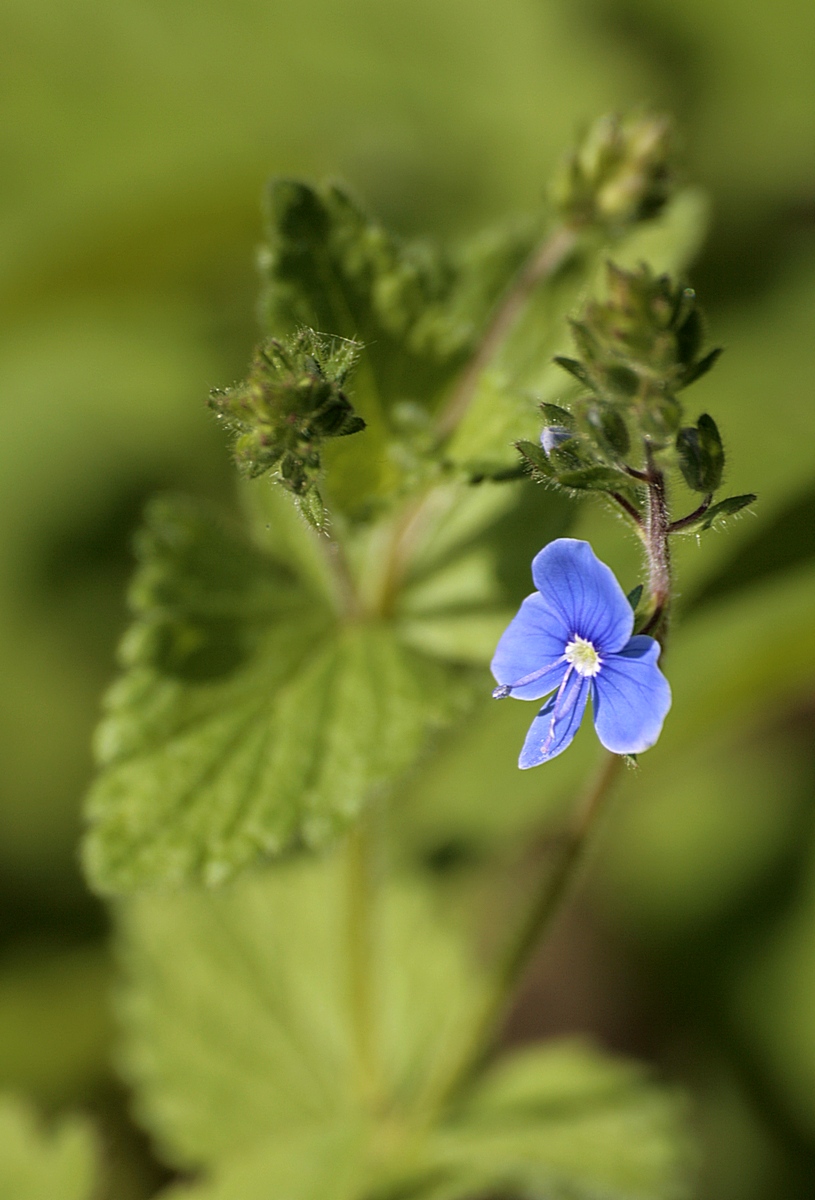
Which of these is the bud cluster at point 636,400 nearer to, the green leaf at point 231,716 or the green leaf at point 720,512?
the green leaf at point 720,512

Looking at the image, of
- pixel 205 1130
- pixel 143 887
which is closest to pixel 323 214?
pixel 143 887

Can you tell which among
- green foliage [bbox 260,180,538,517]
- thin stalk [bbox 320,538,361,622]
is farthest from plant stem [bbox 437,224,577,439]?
thin stalk [bbox 320,538,361,622]

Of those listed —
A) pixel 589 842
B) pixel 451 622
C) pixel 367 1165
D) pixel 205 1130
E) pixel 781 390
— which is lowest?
pixel 367 1165

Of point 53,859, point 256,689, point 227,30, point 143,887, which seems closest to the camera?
point 143,887

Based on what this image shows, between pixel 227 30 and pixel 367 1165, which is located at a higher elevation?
pixel 227 30

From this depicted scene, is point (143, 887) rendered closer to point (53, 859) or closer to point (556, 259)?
point (556, 259)

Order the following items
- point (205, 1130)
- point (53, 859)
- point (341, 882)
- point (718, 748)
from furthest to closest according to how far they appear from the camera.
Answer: point (718, 748) < point (53, 859) < point (341, 882) < point (205, 1130)

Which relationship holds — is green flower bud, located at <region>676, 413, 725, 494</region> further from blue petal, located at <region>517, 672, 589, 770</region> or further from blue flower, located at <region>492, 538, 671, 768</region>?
blue petal, located at <region>517, 672, 589, 770</region>
